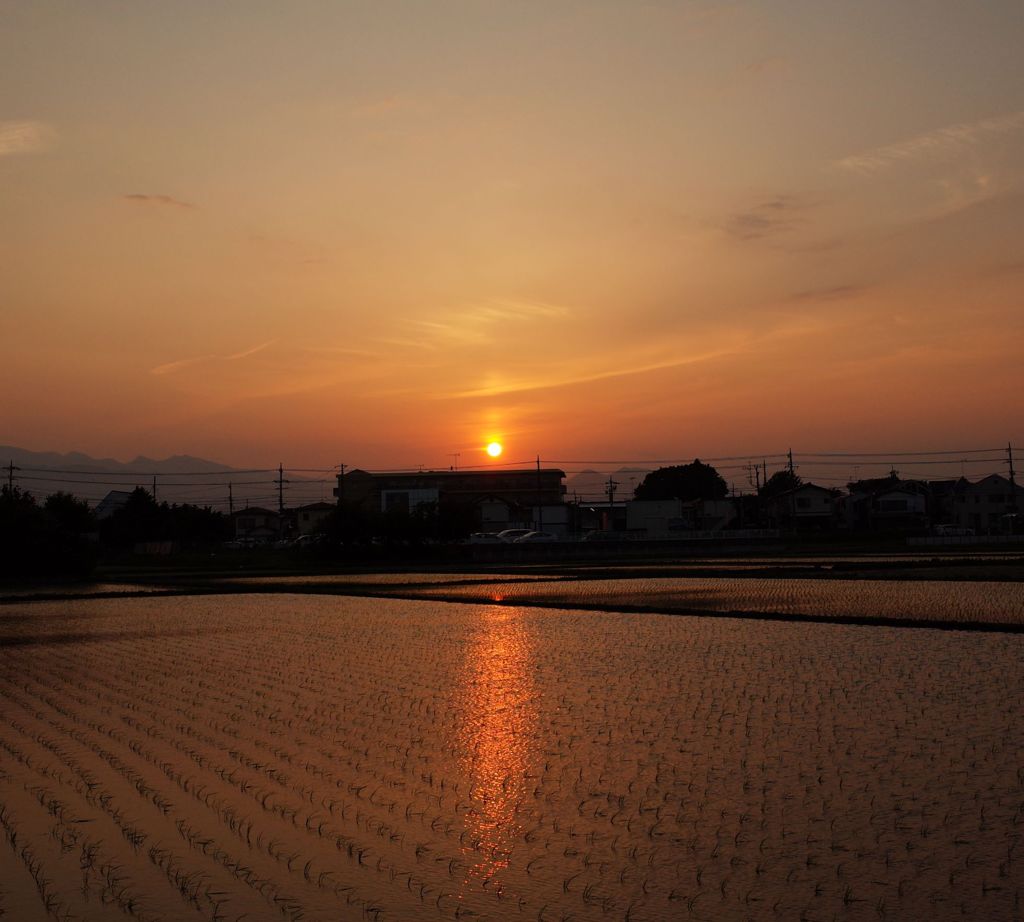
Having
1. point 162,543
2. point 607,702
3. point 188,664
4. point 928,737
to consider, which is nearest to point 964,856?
point 928,737

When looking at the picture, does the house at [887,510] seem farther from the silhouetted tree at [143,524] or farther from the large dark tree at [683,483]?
the silhouetted tree at [143,524]

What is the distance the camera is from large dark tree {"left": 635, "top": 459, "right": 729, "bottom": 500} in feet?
486

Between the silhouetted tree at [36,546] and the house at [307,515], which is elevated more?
the house at [307,515]

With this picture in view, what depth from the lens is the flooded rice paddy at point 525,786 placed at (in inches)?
267

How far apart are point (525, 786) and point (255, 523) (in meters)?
147

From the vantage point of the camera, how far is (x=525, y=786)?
31.3ft

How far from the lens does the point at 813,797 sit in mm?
8758

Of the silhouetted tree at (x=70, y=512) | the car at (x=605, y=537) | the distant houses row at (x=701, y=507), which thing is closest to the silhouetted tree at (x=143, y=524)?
the distant houses row at (x=701, y=507)

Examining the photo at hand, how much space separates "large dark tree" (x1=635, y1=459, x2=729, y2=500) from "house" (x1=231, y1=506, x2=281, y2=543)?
48458 millimetres

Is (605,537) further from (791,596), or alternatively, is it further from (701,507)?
(791,596)

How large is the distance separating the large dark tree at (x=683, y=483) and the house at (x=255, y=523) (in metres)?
48.5

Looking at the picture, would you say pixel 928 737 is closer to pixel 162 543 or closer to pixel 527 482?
pixel 162 543

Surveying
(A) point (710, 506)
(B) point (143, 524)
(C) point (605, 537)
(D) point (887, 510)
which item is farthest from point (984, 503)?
(B) point (143, 524)

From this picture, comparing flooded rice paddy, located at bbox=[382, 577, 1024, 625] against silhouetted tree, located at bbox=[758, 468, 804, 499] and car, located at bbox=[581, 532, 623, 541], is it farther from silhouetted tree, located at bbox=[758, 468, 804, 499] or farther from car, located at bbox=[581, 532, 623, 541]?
silhouetted tree, located at bbox=[758, 468, 804, 499]
